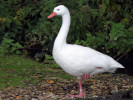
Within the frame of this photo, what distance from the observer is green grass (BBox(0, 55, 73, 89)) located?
698 centimetres

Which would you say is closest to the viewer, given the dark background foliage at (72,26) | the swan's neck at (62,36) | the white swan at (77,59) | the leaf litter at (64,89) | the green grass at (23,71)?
the white swan at (77,59)

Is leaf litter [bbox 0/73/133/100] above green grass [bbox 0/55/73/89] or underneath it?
underneath

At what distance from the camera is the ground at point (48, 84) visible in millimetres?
6285

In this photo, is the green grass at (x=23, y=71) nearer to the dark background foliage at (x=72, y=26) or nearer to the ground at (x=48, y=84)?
the ground at (x=48, y=84)

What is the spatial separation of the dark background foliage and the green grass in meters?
0.56

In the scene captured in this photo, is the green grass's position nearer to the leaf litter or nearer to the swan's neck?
the leaf litter

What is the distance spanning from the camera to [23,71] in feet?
26.1

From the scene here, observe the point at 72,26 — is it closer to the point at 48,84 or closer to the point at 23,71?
the point at 23,71

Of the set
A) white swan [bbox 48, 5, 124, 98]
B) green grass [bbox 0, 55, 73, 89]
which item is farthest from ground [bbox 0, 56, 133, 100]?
white swan [bbox 48, 5, 124, 98]

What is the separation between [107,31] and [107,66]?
11.7 ft

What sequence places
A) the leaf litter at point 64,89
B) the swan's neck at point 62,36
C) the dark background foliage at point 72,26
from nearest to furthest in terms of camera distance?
1. the swan's neck at point 62,36
2. the leaf litter at point 64,89
3. the dark background foliage at point 72,26

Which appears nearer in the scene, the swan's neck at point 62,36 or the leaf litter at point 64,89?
the swan's neck at point 62,36

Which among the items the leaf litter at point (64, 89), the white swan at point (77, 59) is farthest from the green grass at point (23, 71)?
the white swan at point (77, 59)

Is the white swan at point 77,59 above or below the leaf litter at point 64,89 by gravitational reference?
above
